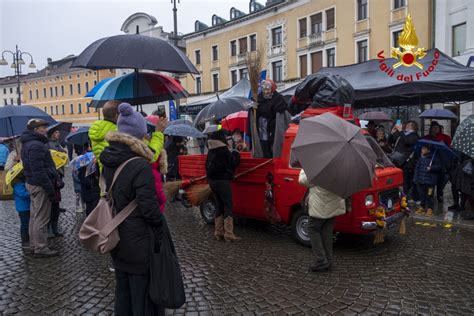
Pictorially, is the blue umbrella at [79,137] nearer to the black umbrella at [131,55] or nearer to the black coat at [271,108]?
the black umbrella at [131,55]

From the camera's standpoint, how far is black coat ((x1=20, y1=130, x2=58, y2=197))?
18.6ft

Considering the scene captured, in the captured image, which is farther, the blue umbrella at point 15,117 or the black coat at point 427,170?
the black coat at point 427,170

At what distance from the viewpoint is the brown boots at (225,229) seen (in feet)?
21.6

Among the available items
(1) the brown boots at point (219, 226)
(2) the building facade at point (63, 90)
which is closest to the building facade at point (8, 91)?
(2) the building facade at point (63, 90)

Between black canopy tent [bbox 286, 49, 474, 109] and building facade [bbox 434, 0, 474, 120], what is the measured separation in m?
8.87

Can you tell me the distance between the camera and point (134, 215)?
312cm

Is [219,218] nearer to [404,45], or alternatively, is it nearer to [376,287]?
[376,287]

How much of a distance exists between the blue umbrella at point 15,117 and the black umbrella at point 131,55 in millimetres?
2445

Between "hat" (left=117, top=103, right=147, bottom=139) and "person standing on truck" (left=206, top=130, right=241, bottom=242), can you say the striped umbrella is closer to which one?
"person standing on truck" (left=206, top=130, right=241, bottom=242)

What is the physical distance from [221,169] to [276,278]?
2030 millimetres

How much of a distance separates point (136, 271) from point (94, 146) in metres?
2.09

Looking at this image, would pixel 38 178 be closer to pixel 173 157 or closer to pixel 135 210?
pixel 135 210

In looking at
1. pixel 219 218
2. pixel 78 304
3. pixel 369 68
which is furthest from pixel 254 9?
pixel 78 304

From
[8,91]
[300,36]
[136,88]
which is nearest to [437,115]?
[136,88]
